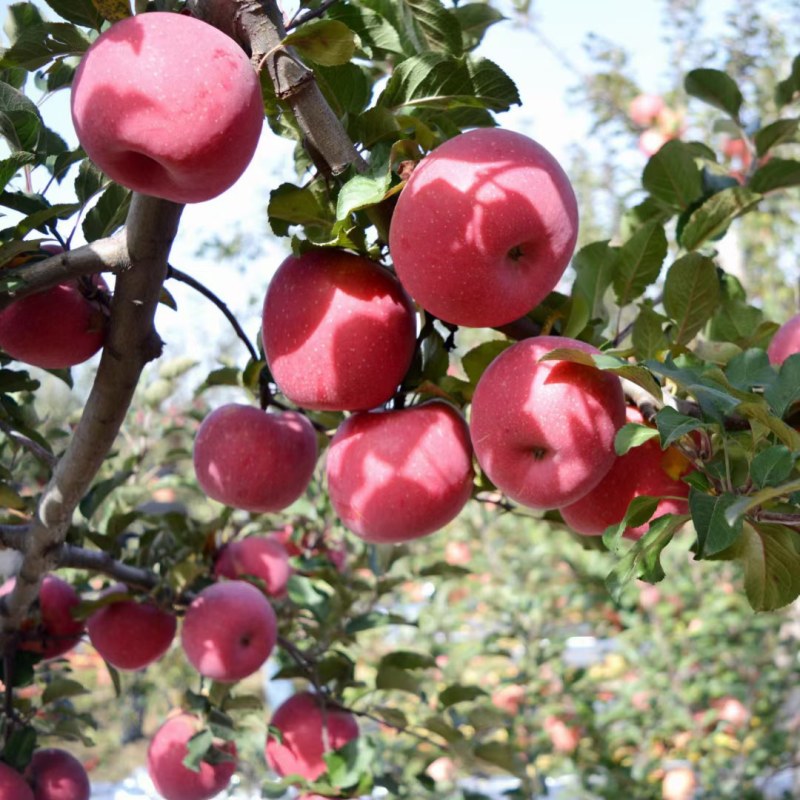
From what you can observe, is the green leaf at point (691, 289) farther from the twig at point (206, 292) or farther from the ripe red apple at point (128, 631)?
the ripe red apple at point (128, 631)

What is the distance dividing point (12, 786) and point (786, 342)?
3.99 feet

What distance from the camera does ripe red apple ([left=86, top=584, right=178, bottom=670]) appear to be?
150 cm

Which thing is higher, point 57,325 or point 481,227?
point 481,227

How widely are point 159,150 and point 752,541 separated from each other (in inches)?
25.7

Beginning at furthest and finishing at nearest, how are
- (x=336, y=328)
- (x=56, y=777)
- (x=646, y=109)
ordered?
(x=646, y=109)
(x=56, y=777)
(x=336, y=328)

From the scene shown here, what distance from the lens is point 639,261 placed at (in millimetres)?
1074

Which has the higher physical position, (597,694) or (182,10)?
(182,10)

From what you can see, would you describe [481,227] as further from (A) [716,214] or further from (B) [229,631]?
(B) [229,631]

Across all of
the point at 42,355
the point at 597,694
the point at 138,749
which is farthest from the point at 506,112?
the point at 138,749

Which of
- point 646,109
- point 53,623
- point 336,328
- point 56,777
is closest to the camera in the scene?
point 336,328

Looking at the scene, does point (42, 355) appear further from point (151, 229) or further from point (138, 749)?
point (138, 749)

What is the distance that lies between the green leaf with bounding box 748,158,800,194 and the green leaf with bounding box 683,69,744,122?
22 cm

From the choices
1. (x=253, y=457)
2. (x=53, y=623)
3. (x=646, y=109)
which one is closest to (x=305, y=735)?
(x=53, y=623)

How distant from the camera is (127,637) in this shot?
1510 millimetres
